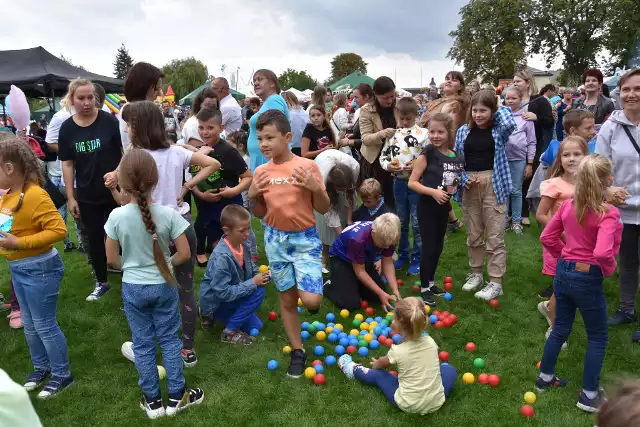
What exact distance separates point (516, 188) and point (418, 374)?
191 inches

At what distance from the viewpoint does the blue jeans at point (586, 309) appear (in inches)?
127

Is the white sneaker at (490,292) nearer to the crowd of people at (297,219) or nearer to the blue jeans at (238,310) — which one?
the crowd of people at (297,219)

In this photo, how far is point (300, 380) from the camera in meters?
3.84

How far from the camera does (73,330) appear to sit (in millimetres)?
4715

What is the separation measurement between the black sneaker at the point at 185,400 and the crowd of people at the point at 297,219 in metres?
0.01

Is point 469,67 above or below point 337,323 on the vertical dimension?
above

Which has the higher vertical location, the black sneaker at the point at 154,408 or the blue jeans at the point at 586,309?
the blue jeans at the point at 586,309

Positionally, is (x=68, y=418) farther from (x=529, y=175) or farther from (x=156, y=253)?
(x=529, y=175)

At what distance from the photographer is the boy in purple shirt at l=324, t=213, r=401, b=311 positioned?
4.71 meters

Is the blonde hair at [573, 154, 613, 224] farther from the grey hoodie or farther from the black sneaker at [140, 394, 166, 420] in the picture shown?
the black sneaker at [140, 394, 166, 420]

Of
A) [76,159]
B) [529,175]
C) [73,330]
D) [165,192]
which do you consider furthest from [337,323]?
[529,175]

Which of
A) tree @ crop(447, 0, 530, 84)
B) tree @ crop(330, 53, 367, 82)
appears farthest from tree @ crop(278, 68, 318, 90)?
tree @ crop(447, 0, 530, 84)

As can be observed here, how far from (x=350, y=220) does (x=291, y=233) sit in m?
2.04

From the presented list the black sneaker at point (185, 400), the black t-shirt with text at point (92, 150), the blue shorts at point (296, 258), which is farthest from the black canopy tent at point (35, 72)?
the black sneaker at point (185, 400)
